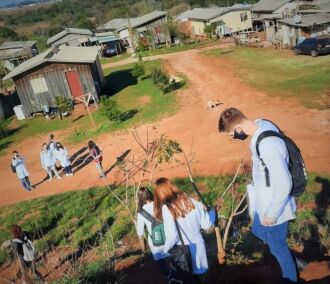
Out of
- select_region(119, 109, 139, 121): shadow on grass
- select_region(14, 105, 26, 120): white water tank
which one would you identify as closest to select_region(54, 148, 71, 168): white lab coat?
select_region(119, 109, 139, 121): shadow on grass

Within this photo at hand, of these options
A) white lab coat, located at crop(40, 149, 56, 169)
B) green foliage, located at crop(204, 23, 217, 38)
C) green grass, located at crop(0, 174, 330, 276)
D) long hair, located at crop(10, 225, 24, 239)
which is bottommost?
green grass, located at crop(0, 174, 330, 276)

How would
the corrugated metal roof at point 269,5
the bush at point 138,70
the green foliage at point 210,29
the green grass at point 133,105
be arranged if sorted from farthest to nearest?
the green foliage at point 210,29 < the corrugated metal roof at point 269,5 < the bush at point 138,70 < the green grass at point 133,105

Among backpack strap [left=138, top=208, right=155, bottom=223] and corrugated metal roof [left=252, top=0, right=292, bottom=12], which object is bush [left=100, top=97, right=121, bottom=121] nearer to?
backpack strap [left=138, top=208, right=155, bottom=223]

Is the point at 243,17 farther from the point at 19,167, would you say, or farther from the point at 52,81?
the point at 19,167

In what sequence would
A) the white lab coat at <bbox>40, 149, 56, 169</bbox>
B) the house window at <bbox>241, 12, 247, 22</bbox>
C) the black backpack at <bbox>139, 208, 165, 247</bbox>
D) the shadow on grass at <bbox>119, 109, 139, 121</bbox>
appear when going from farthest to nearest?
1. the house window at <bbox>241, 12, 247, 22</bbox>
2. the shadow on grass at <bbox>119, 109, 139, 121</bbox>
3. the white lab coat at <bbox>40, 149, 56, 169</bbox>
4. the black backpack at <bbox>139, 208, 165, 247</bbox>

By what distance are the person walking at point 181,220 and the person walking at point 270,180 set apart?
25.7 inches

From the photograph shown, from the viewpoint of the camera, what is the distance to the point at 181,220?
411 cm

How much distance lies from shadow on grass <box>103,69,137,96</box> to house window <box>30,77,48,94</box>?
14.0ft

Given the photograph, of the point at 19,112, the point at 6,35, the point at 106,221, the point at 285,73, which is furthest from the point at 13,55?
the point at 106,221

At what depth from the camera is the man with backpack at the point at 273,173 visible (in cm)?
359

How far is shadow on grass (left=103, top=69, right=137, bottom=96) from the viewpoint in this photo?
28197 millimetres

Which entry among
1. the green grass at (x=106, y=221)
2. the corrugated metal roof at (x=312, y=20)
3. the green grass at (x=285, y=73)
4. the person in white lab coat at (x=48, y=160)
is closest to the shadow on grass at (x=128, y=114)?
the person in white lab coat at (x=48, y=160)

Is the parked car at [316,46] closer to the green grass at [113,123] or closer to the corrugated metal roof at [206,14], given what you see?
the green grass at [113,123]

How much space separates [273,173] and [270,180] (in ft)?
0.30
